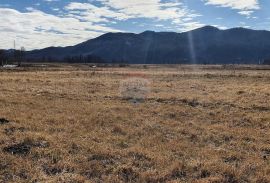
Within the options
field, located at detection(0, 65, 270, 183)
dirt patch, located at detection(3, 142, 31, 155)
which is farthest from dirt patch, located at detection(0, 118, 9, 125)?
dirt patch, located at detection(3, 142, 31, 155)

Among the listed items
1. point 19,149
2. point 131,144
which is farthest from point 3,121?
point 131,144

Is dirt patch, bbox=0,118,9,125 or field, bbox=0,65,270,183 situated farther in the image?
dirt patch, bbox=0,118,9,125

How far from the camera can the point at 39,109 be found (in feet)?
72.0

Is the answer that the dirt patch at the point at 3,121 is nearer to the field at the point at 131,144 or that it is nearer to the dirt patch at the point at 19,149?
the field at the point at 131,144

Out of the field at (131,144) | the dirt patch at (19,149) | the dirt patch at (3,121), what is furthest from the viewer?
the dirt patch at (3,121)

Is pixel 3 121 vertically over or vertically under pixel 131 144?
over

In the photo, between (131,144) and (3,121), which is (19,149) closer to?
(131,144)

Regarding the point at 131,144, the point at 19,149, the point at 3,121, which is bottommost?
the point at 131,144

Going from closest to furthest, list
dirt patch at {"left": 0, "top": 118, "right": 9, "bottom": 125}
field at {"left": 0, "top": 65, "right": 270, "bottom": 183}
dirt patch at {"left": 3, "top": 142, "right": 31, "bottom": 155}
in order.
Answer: field at {"left": 0, "top": 65, "right": 270, "bottom": 183}
dirt patch at {"left": 3, "top": 142, "right": 31, "bottom": 155}
dirt patch at {"left": 0, "top": 118, "right": 9, "bottom": 125}

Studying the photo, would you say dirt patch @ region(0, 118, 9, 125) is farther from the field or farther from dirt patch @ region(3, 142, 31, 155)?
dirt patch @ region(3, 142, 31, 155)

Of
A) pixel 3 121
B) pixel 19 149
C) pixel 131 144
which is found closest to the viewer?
pixel 19 149

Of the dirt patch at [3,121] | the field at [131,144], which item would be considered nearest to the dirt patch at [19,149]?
the field at [131,144]

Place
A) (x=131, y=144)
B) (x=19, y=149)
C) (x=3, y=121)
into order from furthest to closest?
1. (x=3, y=121)
2. (x=131, y=144)
3. (x=19, y=149)

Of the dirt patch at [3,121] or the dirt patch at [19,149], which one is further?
the dirt patch at [3,121]
